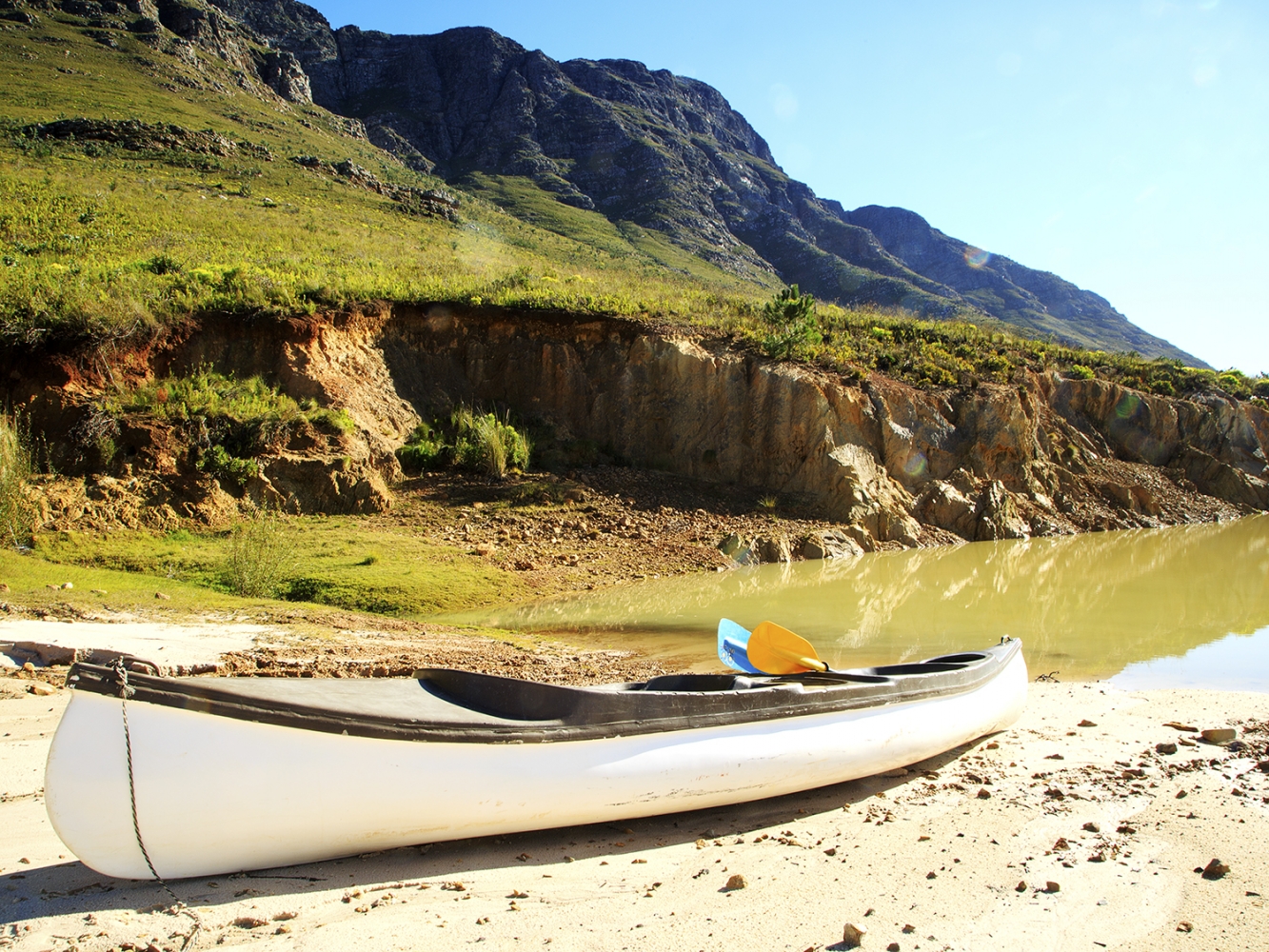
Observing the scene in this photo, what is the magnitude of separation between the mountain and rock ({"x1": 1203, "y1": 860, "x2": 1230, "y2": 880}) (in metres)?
65.5

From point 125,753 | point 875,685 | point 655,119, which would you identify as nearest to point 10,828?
point 125,753

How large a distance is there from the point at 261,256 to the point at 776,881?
23603 mm

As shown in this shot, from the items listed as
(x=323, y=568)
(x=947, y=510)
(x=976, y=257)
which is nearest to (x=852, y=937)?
(x=323, y=568)

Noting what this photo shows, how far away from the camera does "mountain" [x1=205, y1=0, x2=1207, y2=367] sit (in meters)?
76.4

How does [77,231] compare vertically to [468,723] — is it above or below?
above

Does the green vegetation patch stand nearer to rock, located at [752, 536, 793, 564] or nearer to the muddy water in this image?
the muddy water

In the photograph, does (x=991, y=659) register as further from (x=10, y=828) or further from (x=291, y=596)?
(x=291, y=596)

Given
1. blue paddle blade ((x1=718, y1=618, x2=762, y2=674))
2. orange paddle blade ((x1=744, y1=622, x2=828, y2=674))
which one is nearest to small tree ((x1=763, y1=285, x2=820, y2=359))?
blue paddle blade ((x1=718, y1=618, x2=762, y2=674))

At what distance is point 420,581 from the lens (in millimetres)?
11781

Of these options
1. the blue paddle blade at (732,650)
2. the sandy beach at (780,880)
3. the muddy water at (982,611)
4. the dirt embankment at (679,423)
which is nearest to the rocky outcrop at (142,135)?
the dirt embankment at (679,423)

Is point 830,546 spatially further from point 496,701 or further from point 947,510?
point 496,701

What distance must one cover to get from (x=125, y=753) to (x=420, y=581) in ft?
28.1

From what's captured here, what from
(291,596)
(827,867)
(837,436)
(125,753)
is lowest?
(291,596)

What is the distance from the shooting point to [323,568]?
11.8m
